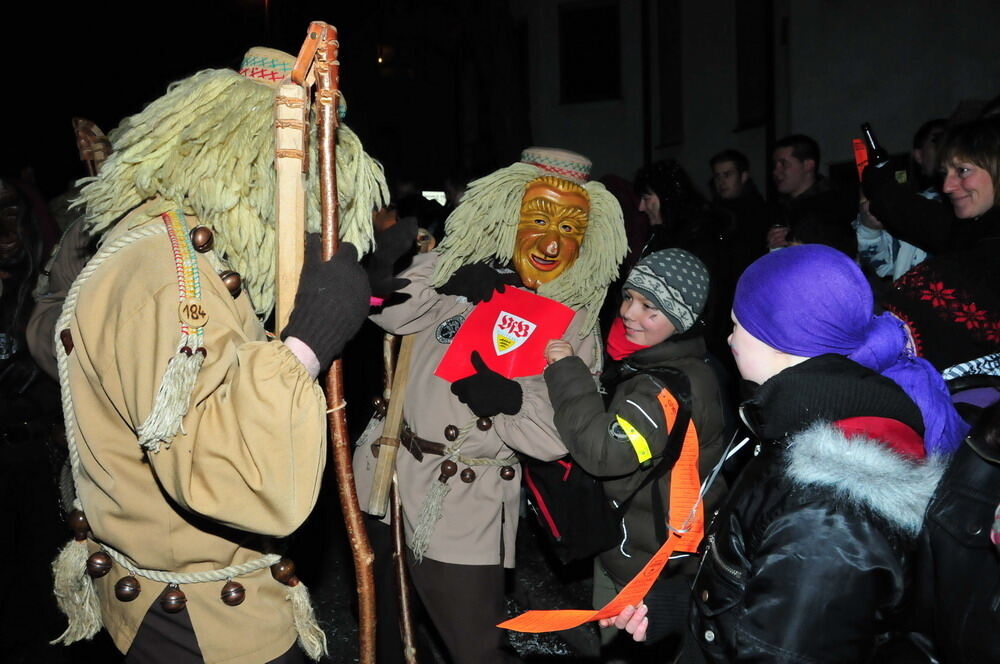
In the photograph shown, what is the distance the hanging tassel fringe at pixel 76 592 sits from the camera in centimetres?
197

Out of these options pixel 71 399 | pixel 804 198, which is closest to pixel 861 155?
pixel 804 198

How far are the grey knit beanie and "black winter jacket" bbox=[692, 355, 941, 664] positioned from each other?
1.20 metres

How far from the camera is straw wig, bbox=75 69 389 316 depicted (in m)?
1.83

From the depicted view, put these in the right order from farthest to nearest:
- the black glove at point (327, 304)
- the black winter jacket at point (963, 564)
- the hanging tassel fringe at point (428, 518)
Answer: the hanging tassel fringe at point (428, 518), the black glove at point (327, 304), the black winter jacket at point (963, 564)

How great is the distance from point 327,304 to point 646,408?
52.8 inches

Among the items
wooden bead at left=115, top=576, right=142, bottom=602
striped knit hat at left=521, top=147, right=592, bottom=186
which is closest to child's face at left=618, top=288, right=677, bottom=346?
striped knit hat at left=521, top=147, right=592, bottom=186

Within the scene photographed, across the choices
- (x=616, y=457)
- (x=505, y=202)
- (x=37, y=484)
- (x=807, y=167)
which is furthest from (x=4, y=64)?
(x=616, y=457)

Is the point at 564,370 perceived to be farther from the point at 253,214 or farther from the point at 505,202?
the point at 253,214

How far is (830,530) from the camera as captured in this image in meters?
1.63

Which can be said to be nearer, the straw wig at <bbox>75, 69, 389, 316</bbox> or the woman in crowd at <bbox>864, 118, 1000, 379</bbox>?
the straw wig at <bbox>75, 69, 389, 316</bbox>

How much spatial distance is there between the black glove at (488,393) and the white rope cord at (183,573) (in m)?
1.11

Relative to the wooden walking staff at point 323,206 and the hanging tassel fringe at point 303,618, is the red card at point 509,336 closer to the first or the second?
the wooden walking staff at point 323,206

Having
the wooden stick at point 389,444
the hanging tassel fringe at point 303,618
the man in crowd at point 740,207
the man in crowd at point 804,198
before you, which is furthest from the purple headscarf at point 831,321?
the man in crowd at point 740,207

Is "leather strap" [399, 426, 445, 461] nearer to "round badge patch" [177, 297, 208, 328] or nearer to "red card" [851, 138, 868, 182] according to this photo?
"round badge patch" [177, 297, 208, 328]
